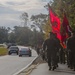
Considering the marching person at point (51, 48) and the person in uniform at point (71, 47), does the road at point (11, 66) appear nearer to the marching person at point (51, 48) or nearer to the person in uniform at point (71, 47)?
the marching person at point (51, 48)

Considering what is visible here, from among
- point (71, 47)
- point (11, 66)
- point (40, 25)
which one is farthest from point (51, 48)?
point (40, 25)

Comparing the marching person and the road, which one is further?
the road

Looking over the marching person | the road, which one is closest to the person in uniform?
the marching person

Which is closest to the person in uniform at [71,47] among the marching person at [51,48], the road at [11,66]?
the marching person at [51,48]

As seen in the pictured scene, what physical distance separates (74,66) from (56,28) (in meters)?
5.97

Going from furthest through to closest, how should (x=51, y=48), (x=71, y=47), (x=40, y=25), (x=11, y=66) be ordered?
(x=40, y=25)
(x=11, y=66)
(x=51, y=48)
(x=71, y=47)

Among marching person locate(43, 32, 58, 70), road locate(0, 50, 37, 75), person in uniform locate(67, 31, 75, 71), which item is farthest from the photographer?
road locate(0, 50, 37, 75)

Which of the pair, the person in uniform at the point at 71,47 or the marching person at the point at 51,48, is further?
the marching person at the point at 51,48

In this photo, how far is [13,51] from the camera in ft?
208

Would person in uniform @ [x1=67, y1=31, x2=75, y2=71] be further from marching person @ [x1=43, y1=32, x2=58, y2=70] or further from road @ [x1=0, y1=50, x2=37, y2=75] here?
road @ [x1=0, y1=50, x2=37, y2=75]

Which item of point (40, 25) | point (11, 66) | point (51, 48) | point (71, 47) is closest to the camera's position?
point (71, 47)

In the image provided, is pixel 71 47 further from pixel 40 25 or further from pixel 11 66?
pixel 40 25

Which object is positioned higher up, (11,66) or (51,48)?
(51,48)

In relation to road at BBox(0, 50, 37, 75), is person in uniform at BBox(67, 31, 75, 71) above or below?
above
